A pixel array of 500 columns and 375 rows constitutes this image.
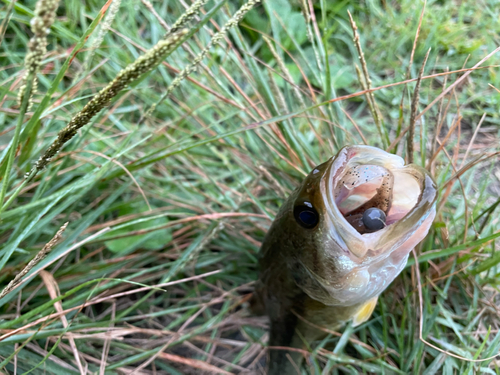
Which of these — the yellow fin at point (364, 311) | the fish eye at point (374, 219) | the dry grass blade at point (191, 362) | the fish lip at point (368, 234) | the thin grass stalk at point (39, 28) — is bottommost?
the yellow fin at point (364, 311)

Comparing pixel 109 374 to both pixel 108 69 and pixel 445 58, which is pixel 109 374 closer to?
pixel 108 69

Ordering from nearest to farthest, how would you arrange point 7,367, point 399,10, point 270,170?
point 7,367 < point 270,170 < point 399,10

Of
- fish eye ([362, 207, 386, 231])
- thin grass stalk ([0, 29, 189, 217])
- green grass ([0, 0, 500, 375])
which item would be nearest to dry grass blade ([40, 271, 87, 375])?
green grass ([0, 0, 500, 375])

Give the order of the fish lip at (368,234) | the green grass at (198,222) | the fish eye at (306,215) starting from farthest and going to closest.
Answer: the green grass at (198,222), the fish eye at (306,215), the fish lip at (368,234)

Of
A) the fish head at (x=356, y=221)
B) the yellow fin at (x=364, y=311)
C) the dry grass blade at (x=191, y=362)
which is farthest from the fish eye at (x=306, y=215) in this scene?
the dry grass blade at (x=191, y=362)

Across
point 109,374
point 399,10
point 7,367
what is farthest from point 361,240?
point 399,10

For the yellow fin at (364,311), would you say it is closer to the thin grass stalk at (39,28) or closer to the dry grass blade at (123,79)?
the dry grass blade at (123,79)

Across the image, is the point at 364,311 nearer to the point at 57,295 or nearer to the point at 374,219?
the point at 374,219
